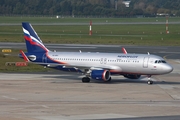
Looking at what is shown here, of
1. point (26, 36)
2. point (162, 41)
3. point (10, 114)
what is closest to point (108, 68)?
point (26, 36)

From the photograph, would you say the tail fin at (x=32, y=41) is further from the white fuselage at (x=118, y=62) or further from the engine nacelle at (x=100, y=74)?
the engine nacelle at (x=100, y=74)

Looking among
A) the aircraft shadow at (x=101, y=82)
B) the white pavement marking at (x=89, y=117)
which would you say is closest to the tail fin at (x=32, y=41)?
the aircraft shadow at (x=101, y=82)

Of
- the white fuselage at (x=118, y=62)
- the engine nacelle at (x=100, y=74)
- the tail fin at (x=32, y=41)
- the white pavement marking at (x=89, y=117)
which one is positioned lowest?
the engine nacelle at (x=100, y=74)

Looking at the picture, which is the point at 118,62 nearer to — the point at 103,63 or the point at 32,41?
the point at 103,63

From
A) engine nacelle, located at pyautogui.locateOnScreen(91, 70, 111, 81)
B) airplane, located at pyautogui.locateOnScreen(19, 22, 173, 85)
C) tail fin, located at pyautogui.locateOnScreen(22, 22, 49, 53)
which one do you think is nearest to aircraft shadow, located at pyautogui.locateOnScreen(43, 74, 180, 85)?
airplane, located at pyautogui.locateOnScreen(19, 22, 173, 85)

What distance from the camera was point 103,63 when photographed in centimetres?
6238

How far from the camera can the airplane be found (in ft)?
199

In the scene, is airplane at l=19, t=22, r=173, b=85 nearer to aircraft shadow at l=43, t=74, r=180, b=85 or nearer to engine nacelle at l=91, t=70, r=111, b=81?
engine nacelle at l=91, t=70, r=111, b=81

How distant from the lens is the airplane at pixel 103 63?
60594mm

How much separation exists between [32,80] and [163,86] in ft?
48.2

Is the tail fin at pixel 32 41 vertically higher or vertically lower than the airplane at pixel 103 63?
higher

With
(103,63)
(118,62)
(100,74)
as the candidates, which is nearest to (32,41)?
(103,63)

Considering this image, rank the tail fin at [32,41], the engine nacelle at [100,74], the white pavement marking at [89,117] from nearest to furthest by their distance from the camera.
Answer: the white pavement marking at [89,117] < the engine nacelle at [100,74] < the tail fin at [32,41]

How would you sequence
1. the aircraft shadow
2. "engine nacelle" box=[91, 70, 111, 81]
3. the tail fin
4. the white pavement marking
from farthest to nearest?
1. the tail fin
2. the aircraft shadow
3. "engine nacelle" box=[91, 70, 111, 81]
4. the white pavement marking
